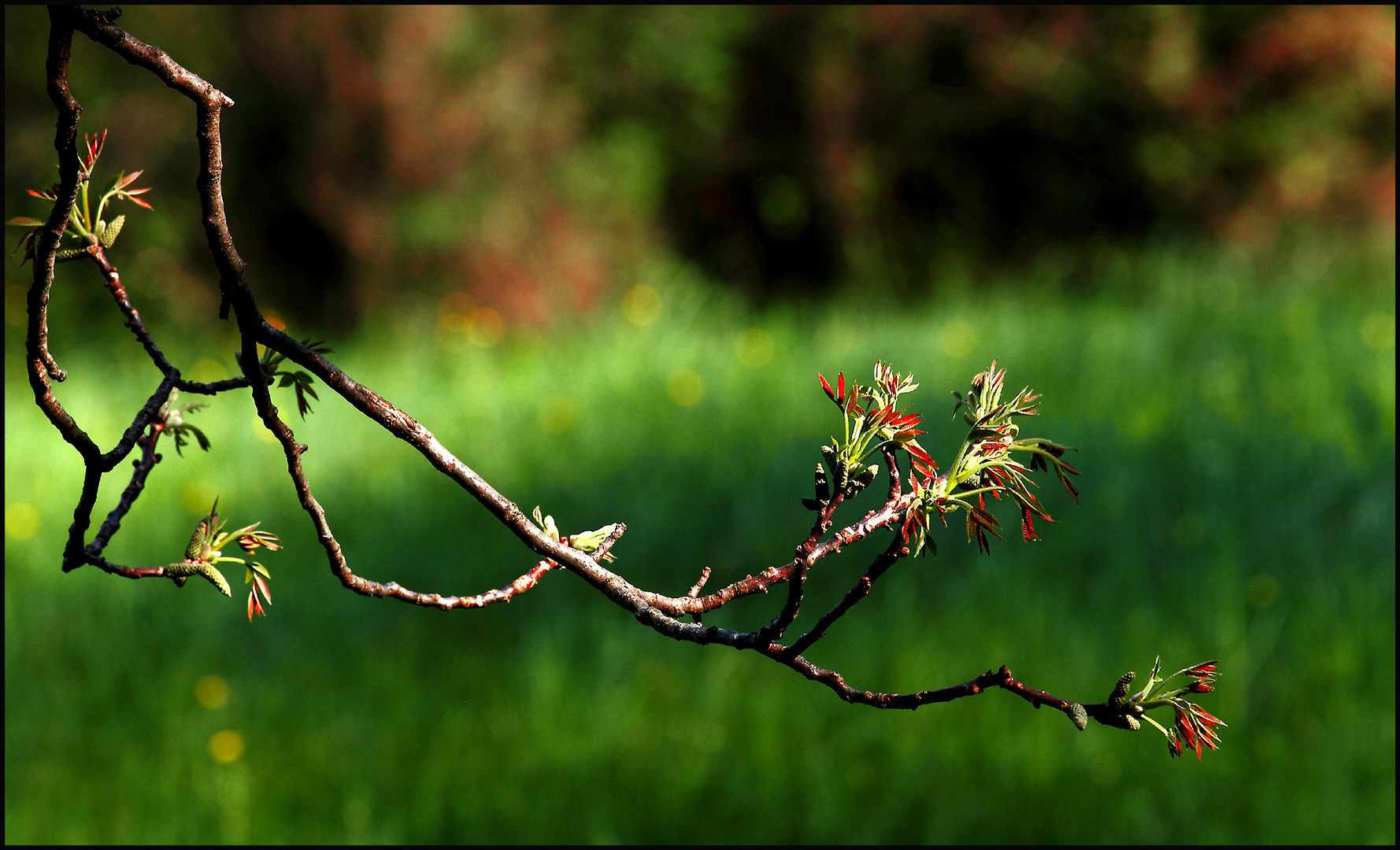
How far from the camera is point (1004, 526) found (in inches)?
128

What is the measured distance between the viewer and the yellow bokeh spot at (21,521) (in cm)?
361

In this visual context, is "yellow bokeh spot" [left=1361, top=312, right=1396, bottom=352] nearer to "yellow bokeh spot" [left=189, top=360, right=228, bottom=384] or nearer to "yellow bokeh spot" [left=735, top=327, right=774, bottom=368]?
"yellow bokeh spot" [left=735, top=327, right=774, bottom=368]

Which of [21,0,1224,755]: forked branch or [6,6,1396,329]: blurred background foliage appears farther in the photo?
[6,6,1396,329]: blurred background foliage

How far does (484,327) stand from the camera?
5758 mm

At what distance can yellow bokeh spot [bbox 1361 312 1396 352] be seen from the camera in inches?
154

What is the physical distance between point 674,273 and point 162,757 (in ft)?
18.0

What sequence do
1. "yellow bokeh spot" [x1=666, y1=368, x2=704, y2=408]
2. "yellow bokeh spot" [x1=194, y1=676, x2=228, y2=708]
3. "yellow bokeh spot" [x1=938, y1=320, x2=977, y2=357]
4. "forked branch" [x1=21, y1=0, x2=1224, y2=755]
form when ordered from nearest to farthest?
"forked branch" [x1=21, y1=0, x2=1224, y2=755]
"yellow bokeh spot" [x1=194, y1=676, x2=228, y2=708]
"yellow bokeh spot" [x1=666, y1=368, x2=704, y2=408]
"yellow bokeh spot" [x1=938, y1=320, x2=977, y2=357]

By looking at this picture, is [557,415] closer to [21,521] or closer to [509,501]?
[21,521]

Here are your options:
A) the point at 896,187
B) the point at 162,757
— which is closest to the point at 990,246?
the point at 896,187

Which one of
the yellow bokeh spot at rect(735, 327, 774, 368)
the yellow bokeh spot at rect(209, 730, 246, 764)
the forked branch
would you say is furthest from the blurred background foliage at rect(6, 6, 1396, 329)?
the forked branch

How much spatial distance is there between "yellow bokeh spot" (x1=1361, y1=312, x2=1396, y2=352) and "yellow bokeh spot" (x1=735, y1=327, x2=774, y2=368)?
226cm

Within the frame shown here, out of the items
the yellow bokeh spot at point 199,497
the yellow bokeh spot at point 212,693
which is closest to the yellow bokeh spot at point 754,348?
the yellow bokeh spot at point 199,497

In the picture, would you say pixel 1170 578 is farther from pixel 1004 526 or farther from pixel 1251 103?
pixel 1251 103

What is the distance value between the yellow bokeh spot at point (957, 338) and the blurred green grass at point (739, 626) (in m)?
0.04
